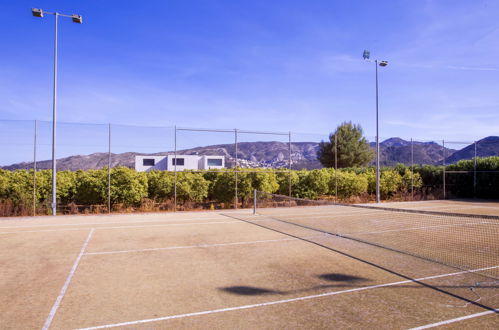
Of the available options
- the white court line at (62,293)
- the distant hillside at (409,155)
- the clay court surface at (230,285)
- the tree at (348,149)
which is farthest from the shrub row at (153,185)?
the tree at (348,149)

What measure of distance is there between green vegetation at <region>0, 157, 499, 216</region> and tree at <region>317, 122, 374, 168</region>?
2199cm

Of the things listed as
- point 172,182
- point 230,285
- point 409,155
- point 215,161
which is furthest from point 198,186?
point 215,161

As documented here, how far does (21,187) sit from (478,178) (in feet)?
83.5

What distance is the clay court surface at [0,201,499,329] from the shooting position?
413 centimetres

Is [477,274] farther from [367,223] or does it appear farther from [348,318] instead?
[367,223]

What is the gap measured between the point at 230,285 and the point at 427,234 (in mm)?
6901

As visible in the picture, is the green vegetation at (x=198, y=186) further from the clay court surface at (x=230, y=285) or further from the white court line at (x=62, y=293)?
the white court line at (x=62, y=293)

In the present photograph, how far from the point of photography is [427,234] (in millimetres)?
9805

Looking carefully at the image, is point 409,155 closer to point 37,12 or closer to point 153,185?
point 153,185

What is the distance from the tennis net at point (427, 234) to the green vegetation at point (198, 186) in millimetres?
3789

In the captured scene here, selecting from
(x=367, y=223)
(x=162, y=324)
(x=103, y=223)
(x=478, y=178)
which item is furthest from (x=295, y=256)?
(x=478, y=178)

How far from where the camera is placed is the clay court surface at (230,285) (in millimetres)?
4129

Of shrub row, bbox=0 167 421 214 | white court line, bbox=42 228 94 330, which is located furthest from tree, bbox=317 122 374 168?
white court line, bbox=42 228 94 330

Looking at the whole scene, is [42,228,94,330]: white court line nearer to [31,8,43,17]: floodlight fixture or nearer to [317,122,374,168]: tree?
[31,8,43,17]: floodlight fixture
